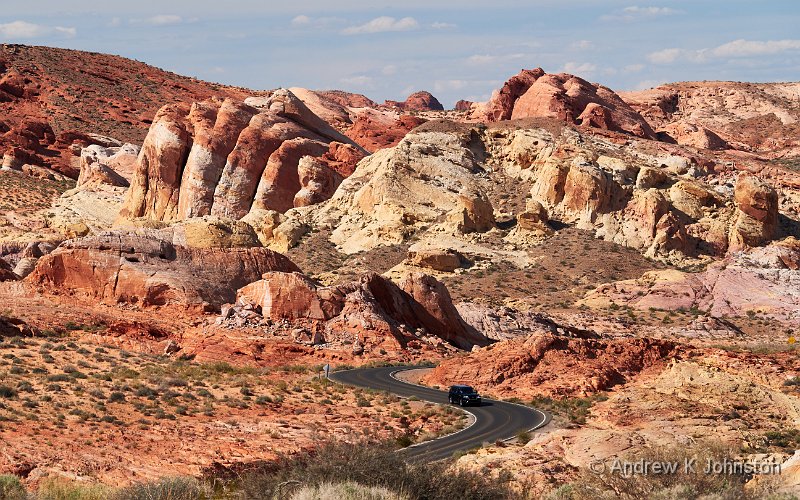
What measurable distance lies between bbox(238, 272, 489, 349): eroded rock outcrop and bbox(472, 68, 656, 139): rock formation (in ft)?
159

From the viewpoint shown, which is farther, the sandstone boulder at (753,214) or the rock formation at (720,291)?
the sandstone boulder at (753,214)

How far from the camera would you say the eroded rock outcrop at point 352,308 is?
189 feet

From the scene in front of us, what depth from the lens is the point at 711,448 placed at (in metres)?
26.2

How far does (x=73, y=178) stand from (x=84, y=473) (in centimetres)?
9050

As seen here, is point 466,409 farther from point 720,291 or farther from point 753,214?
point 753,214

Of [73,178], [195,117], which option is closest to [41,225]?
[195,117]

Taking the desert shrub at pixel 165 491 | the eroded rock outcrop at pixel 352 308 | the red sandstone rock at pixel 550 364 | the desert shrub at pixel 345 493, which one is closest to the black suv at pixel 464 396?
the red sandstone rock at pixel 550 364

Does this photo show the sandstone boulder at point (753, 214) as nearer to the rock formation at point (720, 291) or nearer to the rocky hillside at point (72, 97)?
the rock formation at point (720, 291)

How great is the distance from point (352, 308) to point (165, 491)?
34.6 m

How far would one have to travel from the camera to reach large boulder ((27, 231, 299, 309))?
59.1 meters

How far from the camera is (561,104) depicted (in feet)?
359

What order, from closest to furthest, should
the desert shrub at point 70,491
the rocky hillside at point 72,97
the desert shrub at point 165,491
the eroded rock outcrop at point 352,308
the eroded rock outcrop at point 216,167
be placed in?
the desert shrub at point 165,491 < the desert shrub at point 70,491 < the eroded rock outcrop at point 352,308 < the eroded rock outcrop at point 216,167 < the rocky hillside at point 72,97

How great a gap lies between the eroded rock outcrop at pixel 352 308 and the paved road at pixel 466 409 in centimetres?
442

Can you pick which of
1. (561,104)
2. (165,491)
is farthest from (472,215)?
(165,491)
